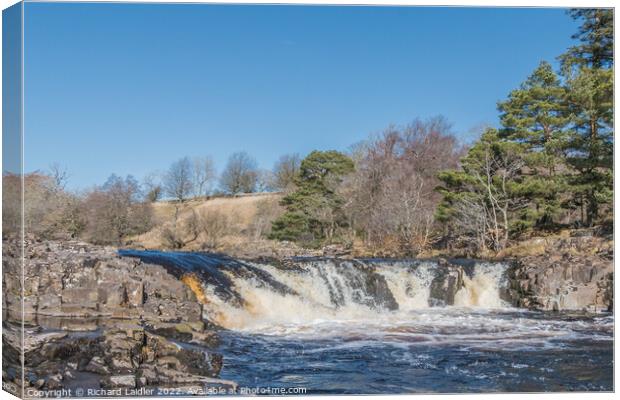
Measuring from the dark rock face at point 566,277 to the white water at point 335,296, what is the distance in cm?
46

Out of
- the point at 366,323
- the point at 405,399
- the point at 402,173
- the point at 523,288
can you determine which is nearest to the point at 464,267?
the point at 523,288

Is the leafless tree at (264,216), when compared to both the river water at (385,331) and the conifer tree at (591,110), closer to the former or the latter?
the river water at (385,331)

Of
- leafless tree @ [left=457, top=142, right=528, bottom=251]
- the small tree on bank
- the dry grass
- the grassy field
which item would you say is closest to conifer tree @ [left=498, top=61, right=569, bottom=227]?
leafless tree @ [left=457, top=142, right=528, bottom=251]

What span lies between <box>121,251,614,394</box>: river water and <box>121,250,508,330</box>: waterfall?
24 millimetres

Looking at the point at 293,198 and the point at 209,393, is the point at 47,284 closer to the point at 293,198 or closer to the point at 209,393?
the point at 209,393

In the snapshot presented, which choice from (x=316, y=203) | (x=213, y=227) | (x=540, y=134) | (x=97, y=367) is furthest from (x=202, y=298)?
(x=316, y=203)

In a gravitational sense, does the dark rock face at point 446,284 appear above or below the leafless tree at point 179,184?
below

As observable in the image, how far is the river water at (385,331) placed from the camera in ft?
19.2

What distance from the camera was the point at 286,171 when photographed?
70.0 feet

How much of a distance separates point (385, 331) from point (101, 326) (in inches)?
136

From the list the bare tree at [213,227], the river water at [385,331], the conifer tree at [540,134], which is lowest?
the river water at [385,331]

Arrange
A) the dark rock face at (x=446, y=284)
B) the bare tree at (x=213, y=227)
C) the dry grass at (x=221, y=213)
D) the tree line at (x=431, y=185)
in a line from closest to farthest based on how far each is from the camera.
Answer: the tree line at (x=431, y=185) → the dark rock face at (x=446, y=284) → the dry grass at (x=221, y=213) → the bare tree at (x=213, y=227)

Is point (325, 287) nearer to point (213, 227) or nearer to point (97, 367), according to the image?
point (97, 367)

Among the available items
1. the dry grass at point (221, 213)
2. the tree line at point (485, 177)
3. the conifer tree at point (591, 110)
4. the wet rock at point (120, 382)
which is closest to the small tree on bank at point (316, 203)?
the tree line at point (485, 177)
